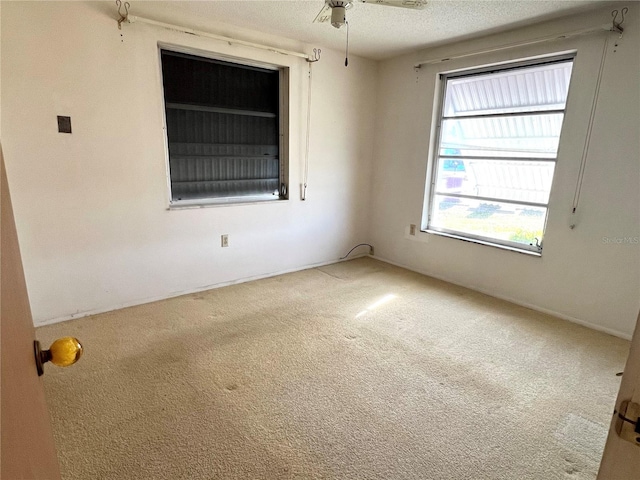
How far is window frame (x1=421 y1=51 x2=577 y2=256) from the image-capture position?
2936 mm

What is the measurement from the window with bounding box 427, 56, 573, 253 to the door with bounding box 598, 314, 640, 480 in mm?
2938

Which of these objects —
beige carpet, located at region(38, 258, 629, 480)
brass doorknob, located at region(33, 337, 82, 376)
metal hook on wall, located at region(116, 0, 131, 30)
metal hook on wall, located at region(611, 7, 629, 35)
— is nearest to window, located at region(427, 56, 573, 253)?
metal hook on wall, located at region(611, 7, 629, 35)

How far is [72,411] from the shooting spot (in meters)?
1.80

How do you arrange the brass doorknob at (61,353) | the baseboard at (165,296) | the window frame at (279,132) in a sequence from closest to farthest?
the brass doorknob at (61,353)
the baseboard at (165,296)
the window frame at (279,132)

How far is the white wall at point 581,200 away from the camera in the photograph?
2561 millimetres

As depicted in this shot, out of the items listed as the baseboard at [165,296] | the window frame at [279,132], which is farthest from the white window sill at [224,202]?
the baseboard at [165,296]

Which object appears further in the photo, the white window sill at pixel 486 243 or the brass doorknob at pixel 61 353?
the white window sill at pixel 486 243

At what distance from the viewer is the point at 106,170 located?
2.73m

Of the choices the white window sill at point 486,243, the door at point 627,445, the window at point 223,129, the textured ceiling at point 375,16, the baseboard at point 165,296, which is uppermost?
the textured ceiling at point 375,16

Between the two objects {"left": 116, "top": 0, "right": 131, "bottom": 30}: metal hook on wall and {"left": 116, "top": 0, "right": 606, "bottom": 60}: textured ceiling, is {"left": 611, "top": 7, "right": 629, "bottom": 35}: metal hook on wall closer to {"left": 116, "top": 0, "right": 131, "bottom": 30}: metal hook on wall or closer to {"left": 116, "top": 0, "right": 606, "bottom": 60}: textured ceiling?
{"left": 116, "top": 0, "right": 606, "bottom": 60}: textured ceiling

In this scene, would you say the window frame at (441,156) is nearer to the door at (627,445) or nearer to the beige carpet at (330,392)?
the beige carpet at (330,392)

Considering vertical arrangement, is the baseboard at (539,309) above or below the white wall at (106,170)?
below

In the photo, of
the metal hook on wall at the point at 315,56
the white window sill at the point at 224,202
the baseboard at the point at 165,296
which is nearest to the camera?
the baseboard at the point at 165,296

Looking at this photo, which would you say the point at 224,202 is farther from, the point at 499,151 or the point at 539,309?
the point at 539,309
